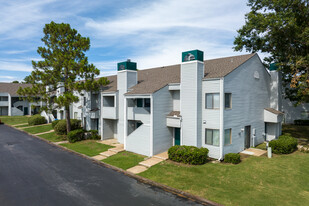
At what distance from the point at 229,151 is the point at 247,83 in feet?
24.2

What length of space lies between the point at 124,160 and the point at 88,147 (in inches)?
280

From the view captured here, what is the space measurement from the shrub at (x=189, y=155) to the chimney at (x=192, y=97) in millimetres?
1353

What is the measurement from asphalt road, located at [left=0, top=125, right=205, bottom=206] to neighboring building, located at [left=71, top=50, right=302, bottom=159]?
19.3ft

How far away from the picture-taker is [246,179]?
13.5m

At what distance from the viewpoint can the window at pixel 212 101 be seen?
58.0 ft

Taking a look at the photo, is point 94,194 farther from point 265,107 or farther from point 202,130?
point 265,107

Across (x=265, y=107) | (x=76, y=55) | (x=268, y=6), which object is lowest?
(x=265, y=107)

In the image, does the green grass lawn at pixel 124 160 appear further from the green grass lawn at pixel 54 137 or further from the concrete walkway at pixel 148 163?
the green grass lawn at pixel 54 137

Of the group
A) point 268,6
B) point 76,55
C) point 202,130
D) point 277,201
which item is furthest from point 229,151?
point 76,55

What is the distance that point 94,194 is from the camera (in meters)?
11.7

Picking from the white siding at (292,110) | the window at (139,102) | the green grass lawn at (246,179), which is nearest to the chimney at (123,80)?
the window at (139,102)

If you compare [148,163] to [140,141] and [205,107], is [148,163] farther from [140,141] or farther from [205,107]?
[205,107]

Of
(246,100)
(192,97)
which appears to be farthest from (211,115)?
(246,100)

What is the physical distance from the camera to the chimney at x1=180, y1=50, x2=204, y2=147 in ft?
59.1
